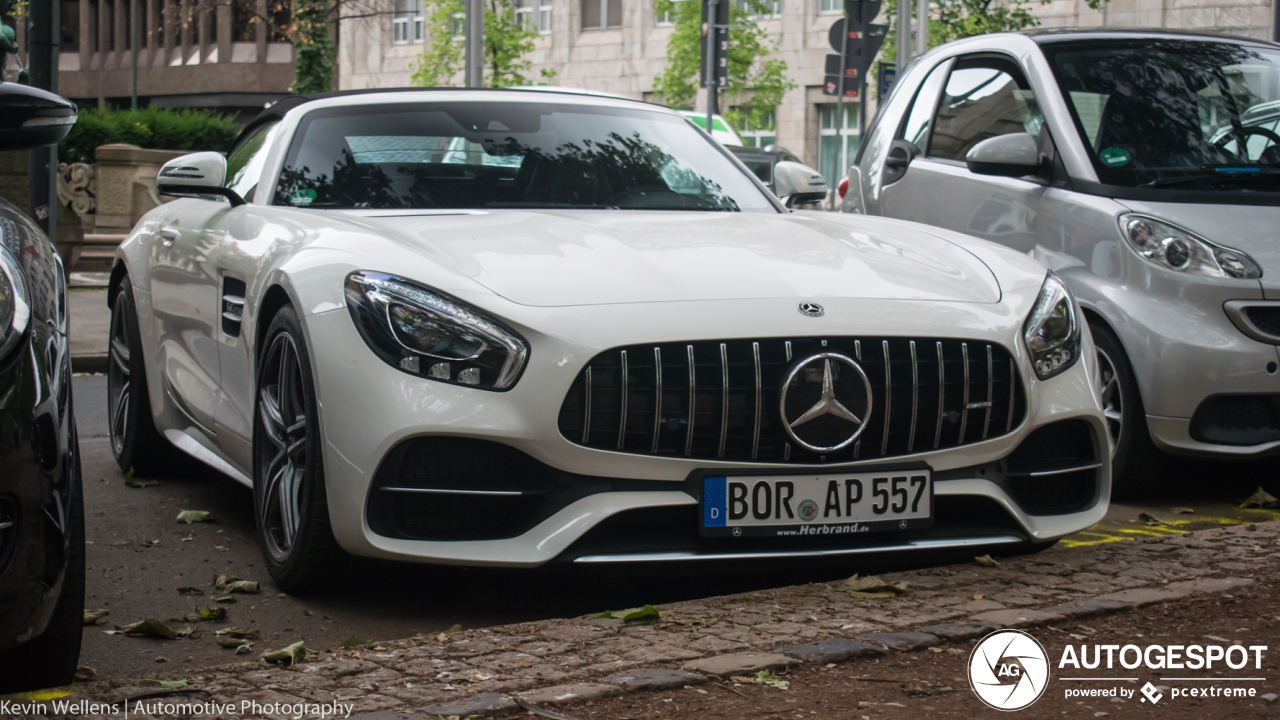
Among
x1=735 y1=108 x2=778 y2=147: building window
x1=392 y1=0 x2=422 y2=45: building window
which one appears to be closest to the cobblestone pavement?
x1=735 y1=108 x2=778 y2=147: building window

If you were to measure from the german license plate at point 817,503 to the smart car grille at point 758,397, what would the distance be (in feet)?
0.19

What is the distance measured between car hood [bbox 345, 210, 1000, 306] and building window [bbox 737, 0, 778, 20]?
38.8 metres

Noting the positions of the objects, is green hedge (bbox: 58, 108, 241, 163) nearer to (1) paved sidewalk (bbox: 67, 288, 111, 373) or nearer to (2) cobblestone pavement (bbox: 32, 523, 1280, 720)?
(1) paved sidewalk (bbox: 67, 288, 111, 373)

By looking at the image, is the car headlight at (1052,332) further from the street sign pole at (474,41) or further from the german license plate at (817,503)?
the street sign pole at (474,41)

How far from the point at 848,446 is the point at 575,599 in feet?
2.83

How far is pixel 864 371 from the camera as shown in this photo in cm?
384

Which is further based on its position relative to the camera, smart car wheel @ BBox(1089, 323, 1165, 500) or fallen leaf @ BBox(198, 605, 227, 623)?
smart car wheel @ BBox(1089, 323, 1165, 500)

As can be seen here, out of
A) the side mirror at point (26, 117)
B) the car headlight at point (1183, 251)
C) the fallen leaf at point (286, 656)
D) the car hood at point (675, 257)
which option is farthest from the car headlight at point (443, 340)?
the car headlight at point (1183, 251)

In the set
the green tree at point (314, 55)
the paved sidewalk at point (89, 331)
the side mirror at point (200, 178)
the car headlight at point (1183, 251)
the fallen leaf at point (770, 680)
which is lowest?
the paved sidewalk at point (89, 331)

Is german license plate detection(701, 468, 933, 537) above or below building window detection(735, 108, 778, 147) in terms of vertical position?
below

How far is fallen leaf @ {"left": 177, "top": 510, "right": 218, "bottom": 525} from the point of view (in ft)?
17.3

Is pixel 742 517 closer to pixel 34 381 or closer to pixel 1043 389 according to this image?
pixel 1043 389

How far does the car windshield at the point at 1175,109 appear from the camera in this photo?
5.83m

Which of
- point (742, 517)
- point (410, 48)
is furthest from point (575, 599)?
point (410, 48)
